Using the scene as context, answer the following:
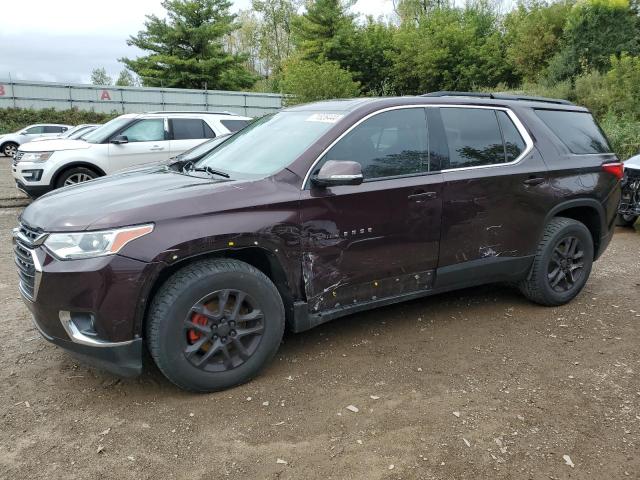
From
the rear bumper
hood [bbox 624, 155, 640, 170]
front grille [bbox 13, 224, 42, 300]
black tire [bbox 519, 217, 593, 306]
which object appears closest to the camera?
the rear bumper

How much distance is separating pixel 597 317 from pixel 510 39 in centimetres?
3595

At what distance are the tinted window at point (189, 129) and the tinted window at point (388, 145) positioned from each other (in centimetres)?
655

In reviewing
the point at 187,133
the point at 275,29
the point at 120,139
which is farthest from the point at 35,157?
the point at 275,29

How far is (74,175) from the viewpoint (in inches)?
358

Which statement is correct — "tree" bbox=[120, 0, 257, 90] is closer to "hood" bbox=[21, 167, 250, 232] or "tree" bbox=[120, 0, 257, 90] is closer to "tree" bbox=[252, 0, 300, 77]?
"tree" bbox=[252, 0, 300, 77]

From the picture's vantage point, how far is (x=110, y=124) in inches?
382

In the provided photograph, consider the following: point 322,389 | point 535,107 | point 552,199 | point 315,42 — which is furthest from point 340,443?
point 315,42

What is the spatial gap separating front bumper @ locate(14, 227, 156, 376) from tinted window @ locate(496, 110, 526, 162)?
2.88m

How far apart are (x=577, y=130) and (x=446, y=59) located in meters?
33.7

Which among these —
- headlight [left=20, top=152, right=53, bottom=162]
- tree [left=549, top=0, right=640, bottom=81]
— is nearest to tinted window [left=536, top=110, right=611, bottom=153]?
headlight [left=20, top=152, right=53, bottom=162]

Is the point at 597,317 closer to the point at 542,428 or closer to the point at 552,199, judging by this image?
the point at 552,199

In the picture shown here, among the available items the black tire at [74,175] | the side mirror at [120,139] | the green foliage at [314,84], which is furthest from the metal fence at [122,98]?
the black tire at [74,175]

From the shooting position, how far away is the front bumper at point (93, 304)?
2787 millimetres

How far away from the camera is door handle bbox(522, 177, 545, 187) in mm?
4168
